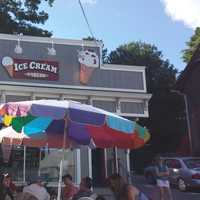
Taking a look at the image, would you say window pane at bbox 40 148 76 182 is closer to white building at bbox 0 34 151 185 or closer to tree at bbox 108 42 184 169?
white building at bbox 0 34 151 185

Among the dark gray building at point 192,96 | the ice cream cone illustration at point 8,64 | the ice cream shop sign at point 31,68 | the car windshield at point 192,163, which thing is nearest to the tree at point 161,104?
the dark gray building at point 192,96

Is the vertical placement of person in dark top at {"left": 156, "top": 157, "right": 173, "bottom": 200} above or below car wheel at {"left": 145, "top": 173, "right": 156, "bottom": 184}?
below

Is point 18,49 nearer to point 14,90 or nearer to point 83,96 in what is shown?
point 14,90

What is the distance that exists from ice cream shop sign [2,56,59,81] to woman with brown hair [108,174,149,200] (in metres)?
12.7

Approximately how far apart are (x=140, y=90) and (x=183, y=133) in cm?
1899

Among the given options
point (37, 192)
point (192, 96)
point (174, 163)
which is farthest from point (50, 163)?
point (192, 96)

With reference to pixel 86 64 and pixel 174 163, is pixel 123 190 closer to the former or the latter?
pixel 86 64

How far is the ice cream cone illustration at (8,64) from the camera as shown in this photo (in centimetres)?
2036

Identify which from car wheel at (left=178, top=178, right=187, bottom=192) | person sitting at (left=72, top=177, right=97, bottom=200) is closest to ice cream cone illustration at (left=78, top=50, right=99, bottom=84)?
car wheel at (left=178, top=178, right=187, bottom=192)

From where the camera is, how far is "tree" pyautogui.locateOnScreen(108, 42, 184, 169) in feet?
135

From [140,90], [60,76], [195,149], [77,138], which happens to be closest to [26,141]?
[77,138]

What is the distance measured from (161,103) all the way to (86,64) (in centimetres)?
2109

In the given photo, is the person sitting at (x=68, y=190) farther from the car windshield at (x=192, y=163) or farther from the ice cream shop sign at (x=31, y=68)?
the car windshield at (x=192, y=163)

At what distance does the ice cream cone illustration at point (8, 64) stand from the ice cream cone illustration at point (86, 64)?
2810 millimetres
